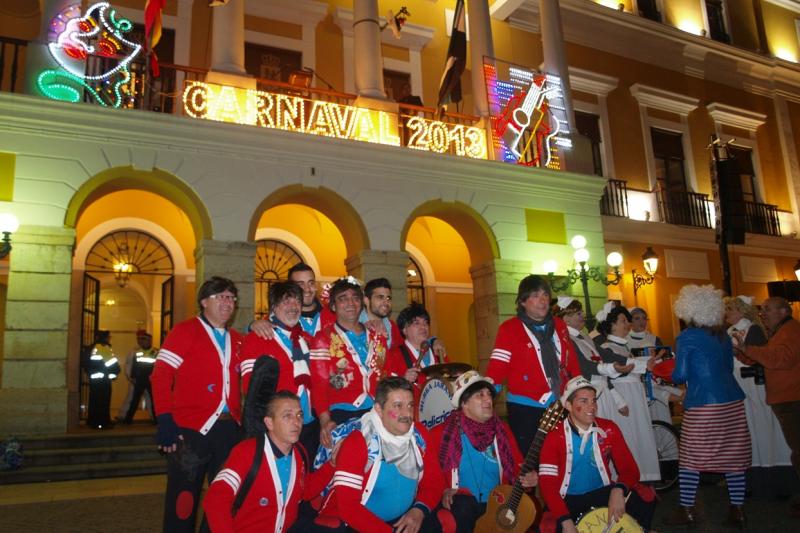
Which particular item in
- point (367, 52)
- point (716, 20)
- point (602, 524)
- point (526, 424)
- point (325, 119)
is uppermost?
point (716, 20)

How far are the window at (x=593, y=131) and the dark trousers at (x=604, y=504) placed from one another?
1438 cm

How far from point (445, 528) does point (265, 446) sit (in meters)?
1.14

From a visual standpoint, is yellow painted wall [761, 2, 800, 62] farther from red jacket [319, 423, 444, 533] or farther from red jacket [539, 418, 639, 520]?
red jacket [319, 423, 444, 533]

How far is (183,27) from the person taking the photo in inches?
539

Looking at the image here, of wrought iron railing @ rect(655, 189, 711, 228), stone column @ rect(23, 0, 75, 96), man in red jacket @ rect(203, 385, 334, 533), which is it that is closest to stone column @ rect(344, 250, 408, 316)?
stone column @ rect(23, 0, 75, 96)

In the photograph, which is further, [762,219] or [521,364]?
[762,219]

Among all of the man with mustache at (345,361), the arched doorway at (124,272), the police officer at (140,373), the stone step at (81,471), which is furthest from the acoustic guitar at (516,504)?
the arched doorway at (124,272)

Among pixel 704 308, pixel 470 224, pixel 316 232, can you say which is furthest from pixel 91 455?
pixel 470 224

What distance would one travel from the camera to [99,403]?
1066 centimetres

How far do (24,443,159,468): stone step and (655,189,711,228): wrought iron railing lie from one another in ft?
46.9

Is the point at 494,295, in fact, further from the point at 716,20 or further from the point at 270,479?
the point at 716,20

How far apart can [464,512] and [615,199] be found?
14.6 meters

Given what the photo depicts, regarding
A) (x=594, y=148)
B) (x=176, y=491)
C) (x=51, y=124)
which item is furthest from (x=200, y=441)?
(x=594, y=148)

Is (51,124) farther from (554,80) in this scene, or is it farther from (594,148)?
(594,148)
